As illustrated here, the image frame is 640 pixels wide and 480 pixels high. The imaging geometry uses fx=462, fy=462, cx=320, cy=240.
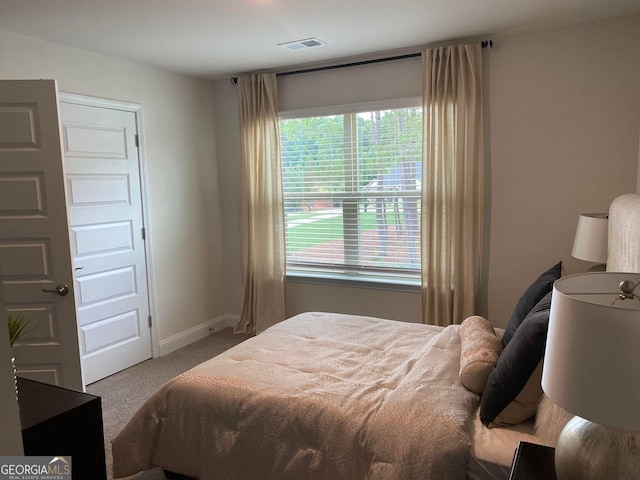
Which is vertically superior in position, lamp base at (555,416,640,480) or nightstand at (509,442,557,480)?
lamp base at (555,416,640,480)

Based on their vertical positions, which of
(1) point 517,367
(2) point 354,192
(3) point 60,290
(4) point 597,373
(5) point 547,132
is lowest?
(1) point 517,367

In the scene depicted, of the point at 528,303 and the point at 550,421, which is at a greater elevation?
the point at 528,303

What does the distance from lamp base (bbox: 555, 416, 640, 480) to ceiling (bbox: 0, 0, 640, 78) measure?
2499 mm

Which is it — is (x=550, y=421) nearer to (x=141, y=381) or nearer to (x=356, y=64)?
(x=141, y=381)

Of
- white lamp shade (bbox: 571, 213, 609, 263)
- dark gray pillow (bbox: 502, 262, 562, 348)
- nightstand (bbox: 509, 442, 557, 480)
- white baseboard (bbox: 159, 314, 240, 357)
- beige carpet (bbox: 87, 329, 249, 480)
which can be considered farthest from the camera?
white baseboard (bbox: 159, 314, 240, 357)

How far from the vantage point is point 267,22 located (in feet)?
9.95

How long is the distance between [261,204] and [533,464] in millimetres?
3492

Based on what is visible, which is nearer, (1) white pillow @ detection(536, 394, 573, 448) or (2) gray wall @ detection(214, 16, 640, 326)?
(1) white pillow @ detection(536, 394, 573, 448)

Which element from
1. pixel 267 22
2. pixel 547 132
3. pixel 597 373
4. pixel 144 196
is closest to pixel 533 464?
pixel 597 373

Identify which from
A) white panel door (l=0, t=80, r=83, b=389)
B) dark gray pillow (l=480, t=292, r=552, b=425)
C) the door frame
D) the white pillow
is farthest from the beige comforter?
the door frame

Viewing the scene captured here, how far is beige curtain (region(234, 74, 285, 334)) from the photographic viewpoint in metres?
4.33

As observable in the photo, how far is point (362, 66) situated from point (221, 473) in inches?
128

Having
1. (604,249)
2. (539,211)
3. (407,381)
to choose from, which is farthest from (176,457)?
(539,211)

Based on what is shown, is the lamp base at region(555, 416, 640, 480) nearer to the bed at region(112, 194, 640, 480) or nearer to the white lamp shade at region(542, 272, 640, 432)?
the white lamp shade at region(542, 272, 640, 432)
